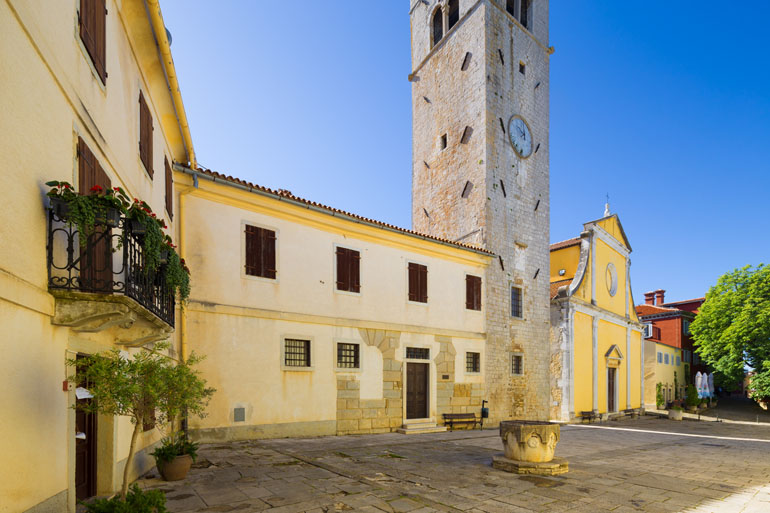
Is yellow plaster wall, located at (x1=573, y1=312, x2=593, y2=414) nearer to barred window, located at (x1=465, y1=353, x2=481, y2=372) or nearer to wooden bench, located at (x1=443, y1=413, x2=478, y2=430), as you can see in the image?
barred window, located at (x1=465, y1=353, x2=481, y2=372)

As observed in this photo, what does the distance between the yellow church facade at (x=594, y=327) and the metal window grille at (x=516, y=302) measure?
333 centimetres

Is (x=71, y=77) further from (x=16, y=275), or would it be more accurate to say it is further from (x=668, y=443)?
(x=668, y=443)

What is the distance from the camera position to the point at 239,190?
12125mm

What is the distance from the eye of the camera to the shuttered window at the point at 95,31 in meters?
5.42

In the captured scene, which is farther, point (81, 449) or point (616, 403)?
point (616, 403)

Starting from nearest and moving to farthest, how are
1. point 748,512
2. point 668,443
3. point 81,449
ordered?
point 81,449
point 748,512
point 668,443

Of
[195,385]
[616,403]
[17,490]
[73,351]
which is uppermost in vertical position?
[73,351]

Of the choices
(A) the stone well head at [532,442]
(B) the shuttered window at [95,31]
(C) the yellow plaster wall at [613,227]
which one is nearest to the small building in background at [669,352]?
(C) the yellow plaster wall at [613,227]

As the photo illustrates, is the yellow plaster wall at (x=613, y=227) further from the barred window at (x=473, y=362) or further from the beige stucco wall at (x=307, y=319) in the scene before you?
the beige stucco wall at (x=307, y=319)

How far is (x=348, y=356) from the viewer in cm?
1395

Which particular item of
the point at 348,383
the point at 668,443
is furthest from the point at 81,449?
the point at 668,443

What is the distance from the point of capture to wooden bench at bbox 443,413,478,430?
15945 millimetres

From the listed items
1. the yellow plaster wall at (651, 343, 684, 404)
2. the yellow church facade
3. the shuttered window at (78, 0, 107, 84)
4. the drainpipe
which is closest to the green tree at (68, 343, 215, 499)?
the shuttered window at (78, 0, 107, 84)

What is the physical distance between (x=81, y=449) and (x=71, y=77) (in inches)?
185
